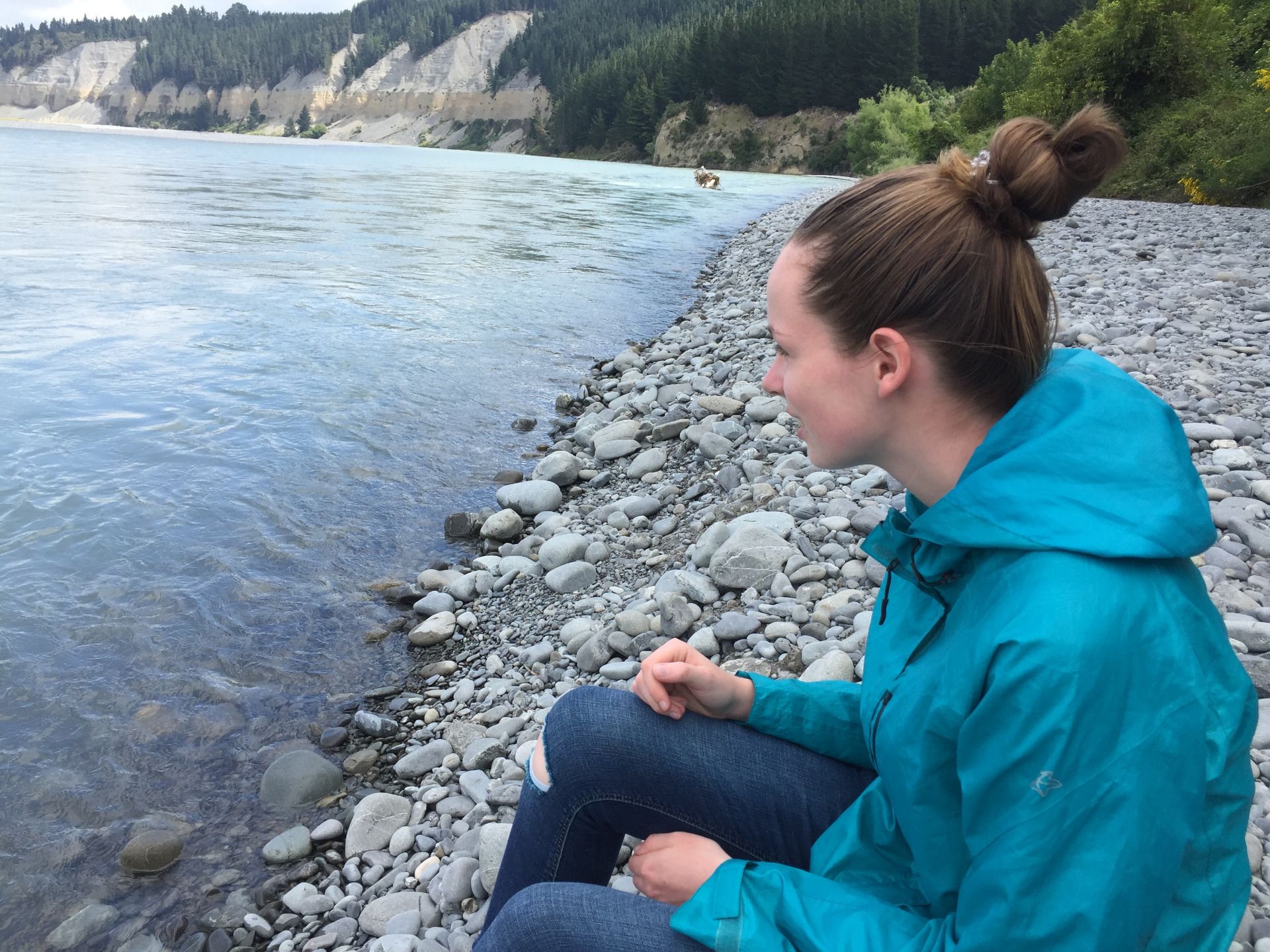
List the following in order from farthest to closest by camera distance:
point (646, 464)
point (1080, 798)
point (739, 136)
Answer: point (739, 136) < point (646, 464) < point (1080, 798)

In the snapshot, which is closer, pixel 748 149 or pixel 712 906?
pixel 712 906

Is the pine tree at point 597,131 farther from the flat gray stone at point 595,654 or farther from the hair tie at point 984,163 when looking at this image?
the hair tie at point 984,163

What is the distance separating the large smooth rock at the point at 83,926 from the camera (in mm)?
3129

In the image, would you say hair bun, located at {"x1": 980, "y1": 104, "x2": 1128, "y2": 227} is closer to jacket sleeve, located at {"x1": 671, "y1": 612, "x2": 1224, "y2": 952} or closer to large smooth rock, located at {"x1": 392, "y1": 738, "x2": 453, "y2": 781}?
jacket sleeve, located at {"x1": 671, "y1": 612, "x2": 1224, "y2": 952}

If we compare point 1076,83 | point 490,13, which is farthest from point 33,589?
point 490,13

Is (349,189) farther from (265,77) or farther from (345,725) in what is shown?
(265,77)

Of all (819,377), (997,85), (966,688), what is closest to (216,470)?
(819,377)

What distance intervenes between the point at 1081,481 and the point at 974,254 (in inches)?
15.3

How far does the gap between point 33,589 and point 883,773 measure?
547 centimetres

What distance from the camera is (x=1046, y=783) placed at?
116 centimetres

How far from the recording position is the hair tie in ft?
→ 4.79

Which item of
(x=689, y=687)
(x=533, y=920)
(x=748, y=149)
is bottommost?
(x=533, y=920)

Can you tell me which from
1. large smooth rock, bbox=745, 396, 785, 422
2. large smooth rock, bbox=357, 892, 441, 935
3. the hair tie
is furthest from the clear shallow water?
the hair tie

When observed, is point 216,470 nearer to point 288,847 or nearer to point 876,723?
point 288,847
